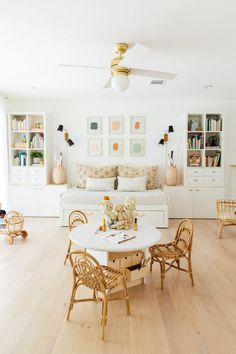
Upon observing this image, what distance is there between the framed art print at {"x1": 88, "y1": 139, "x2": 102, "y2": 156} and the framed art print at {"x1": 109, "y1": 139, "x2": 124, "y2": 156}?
0.23m

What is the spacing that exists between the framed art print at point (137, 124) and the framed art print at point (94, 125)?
0.67 metres

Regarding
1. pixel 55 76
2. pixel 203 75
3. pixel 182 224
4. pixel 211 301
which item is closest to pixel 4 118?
pixel 55 76


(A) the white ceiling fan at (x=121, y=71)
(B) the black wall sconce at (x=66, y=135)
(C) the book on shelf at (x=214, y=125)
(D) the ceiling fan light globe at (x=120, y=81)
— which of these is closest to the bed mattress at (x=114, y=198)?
(B) the black wall sconce at (x=66, y=135)

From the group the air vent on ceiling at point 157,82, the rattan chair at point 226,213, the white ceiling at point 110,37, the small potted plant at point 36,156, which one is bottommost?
the rattan chair at point 226,213

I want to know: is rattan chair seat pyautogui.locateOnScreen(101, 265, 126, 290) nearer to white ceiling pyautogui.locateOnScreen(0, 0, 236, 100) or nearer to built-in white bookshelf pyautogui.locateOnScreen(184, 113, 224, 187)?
white ceiling pyautogui.locateOnScreen(0, 0, 236, 100)

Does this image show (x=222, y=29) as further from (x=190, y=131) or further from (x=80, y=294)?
(x=190, y=131)

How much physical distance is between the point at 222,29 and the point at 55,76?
242cm

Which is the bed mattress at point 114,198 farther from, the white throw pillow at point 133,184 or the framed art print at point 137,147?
the framed art print at point 137,147

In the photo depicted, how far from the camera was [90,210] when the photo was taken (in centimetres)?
496

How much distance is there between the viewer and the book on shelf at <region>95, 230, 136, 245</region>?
2.64 m

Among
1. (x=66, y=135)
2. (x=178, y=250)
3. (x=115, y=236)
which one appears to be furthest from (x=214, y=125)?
(x=115, y=236)

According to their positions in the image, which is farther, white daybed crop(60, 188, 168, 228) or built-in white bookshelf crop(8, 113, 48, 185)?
built-in white bookshelf crop(8, 113, 48, 185)

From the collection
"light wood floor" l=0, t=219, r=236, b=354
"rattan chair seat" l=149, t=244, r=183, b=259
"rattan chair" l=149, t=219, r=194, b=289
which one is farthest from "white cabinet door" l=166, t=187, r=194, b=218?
"rattan chair seat" l=149, t=244, r=183, b=259

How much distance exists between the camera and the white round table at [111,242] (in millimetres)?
2479
